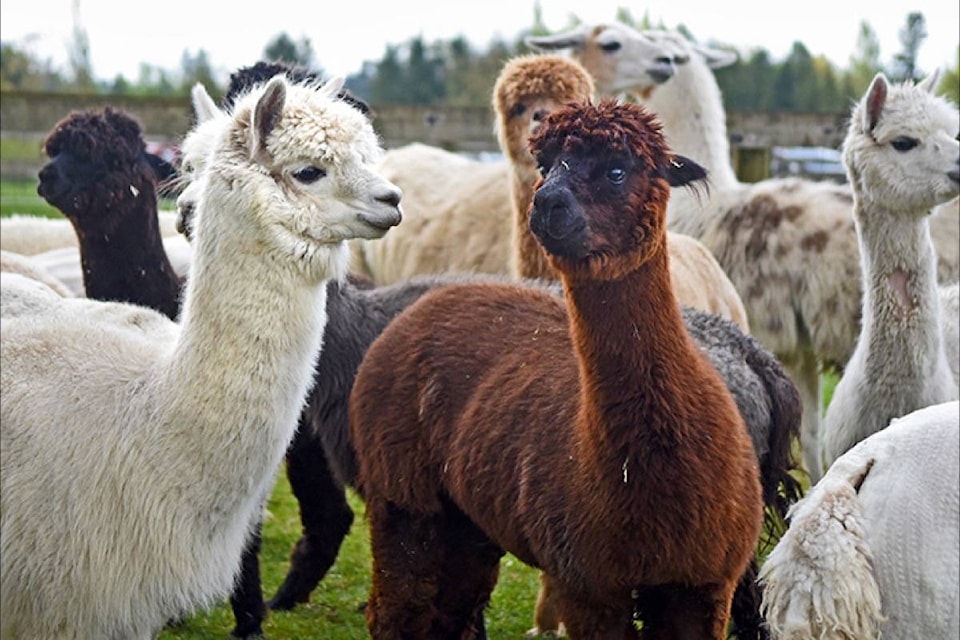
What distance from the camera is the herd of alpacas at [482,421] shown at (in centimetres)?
369

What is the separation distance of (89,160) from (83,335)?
1655 millimetres

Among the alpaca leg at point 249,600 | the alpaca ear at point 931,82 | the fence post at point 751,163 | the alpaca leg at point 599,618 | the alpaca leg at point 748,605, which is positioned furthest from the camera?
the fence post at point 751,163

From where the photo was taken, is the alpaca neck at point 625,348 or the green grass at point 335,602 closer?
the alpaca neck at point 625,348

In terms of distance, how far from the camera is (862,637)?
3.27 m

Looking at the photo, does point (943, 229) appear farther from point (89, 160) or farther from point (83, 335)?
point (83, 335)

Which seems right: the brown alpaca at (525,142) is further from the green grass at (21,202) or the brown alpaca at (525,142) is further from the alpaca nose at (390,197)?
the green grass at (21,202)

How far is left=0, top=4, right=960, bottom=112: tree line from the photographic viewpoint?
31609mm

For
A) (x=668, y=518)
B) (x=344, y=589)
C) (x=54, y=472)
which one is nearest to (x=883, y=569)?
(x=668, y=518)

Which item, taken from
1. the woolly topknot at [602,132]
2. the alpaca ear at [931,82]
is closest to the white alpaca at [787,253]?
the alpaca ear at [931,82]

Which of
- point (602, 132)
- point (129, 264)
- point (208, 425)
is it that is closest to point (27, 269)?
point (129, 264)

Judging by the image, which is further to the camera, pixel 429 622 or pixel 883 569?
pixel 429 622

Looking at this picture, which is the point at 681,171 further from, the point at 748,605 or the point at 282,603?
the point at 282,603

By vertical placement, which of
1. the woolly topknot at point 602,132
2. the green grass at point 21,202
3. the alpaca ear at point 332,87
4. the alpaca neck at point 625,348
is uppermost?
the alpaca ear at point 332,87

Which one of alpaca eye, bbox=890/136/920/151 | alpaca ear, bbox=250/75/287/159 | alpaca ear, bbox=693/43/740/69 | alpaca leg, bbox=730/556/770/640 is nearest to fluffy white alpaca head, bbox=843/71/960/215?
alpaca eye, bbox=890/136/920/151
